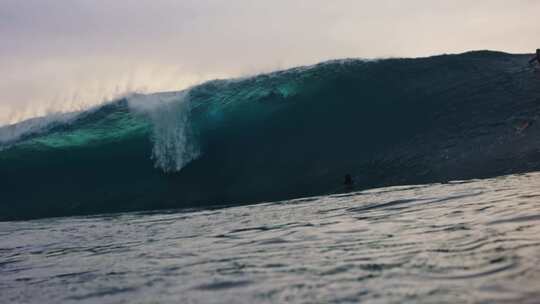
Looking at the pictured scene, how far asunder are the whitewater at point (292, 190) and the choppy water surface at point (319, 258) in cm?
3

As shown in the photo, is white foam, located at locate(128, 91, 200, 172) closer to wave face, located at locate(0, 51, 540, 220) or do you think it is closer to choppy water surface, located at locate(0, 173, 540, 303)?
wave face, located at locate(0, 51, 540, 220)

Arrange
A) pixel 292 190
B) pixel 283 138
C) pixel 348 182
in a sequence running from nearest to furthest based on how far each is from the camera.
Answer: pixel 348 182 → pixel 292 190 → pixel 283 138

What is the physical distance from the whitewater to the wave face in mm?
70

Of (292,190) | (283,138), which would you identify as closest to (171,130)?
(283,138)

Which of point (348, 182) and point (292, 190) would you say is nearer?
point (348, 182)

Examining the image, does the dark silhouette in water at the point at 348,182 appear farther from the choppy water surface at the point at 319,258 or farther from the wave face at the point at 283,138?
the choppy water surface at the point at 319,258

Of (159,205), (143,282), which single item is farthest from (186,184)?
(143,282)

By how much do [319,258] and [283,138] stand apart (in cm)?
1387

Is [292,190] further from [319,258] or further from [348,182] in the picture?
[319,258]

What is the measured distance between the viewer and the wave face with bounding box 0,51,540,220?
49.4 feet

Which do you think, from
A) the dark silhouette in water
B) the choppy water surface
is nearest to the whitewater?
the choppy water surface

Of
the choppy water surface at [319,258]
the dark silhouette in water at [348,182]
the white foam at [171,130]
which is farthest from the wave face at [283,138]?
the choppy water surface at [319,258]

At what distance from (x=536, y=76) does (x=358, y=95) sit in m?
5.52

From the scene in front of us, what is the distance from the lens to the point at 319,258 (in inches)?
215
